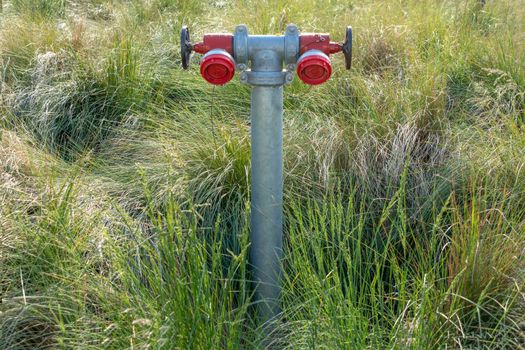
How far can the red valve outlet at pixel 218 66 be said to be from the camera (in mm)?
2191

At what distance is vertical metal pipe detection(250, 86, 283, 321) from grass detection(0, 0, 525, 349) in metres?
0.09

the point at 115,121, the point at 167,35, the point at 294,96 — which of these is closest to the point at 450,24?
the point at 294,96

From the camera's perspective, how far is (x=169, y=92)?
4297 millimetres

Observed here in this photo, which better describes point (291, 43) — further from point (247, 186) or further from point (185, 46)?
point (247, 186)

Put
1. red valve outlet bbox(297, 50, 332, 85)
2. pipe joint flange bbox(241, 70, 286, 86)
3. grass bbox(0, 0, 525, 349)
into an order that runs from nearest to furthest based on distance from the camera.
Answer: grass bbox(0, 0, 525, 349)
red valve outlet bbox(297, 50, 332, 85)
pipe joint flange bbox(241, 70, 286, 86)

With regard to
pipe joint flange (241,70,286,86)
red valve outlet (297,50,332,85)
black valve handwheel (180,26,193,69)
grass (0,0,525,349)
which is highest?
black valve handwheel (180,26,193,69)

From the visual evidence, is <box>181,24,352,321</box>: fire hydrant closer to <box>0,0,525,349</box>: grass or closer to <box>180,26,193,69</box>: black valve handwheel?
<box>180,26,193,69</box>: black valve handwheel

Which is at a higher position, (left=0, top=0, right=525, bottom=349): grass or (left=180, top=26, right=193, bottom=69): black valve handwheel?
(left=180, top=26, right=193, bottom=69): black valve handwheel

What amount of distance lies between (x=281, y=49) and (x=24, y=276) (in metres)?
1.26

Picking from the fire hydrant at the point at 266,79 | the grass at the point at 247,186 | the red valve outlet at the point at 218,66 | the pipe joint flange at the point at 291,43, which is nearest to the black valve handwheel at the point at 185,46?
the fire hydrant at the point at 266,79

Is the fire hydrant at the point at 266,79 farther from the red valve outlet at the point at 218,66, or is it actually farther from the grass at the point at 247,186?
the grass at the point at 247,186

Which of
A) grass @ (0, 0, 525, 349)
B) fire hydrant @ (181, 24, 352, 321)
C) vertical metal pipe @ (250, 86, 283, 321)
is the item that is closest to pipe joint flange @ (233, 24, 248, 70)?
fire hydrant @ (181, 24, 352, 321)

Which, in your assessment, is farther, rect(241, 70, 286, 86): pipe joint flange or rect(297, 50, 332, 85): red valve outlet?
rect(241, 70, 286, 86): pipe joint flange

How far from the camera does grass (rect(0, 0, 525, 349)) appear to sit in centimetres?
208
